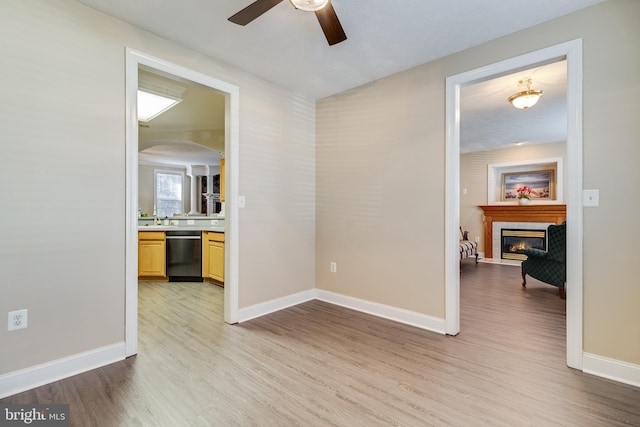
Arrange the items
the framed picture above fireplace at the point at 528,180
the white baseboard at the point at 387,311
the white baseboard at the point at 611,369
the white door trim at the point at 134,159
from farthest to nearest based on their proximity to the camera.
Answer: the framed picture above fireplace at the point at 528,180, the white baseboard at the point at 387,311, the white door trim at the point at 134,159, the white baseboard at the point at 611,369

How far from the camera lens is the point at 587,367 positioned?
6.59 feet

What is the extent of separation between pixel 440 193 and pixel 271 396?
209 cm

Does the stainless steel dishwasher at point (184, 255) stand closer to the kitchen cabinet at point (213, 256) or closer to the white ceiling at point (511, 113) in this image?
the kitchen cabinet at point (213, 256)

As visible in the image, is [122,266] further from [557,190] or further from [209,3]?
[557,190]

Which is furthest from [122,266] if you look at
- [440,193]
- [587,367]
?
[587,367]

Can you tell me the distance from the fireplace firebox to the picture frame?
0.75 metres

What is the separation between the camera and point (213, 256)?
4.35 metres

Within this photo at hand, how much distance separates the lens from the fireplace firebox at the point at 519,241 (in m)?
6.16

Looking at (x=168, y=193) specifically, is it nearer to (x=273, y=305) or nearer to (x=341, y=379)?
(x=273, y=305)

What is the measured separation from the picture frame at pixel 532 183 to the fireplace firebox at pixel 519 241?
75cm

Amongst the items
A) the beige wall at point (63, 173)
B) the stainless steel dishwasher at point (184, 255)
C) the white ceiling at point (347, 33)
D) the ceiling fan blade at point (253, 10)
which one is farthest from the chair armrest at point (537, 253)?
the stainless steel dishwasher at point (184, 255)

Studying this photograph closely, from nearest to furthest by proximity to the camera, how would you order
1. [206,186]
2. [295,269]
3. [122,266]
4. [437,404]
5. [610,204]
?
[437,404], [610,204], [122,266], [295,269], [206,186]

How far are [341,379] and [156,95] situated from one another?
12.0 ft

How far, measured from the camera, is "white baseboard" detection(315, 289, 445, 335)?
272cm
